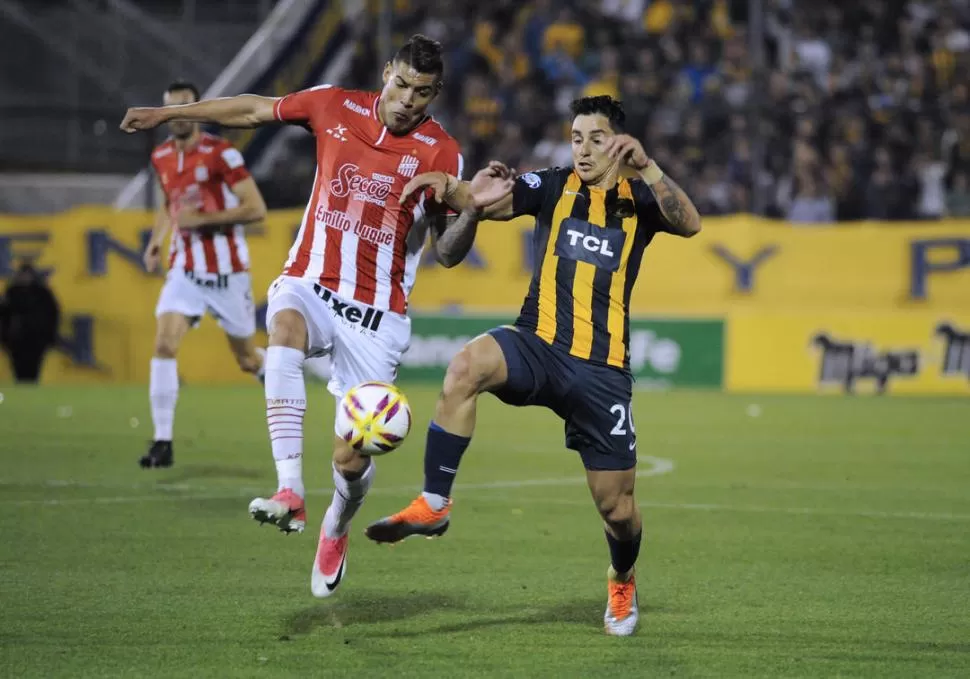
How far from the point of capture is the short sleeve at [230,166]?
37.6ft

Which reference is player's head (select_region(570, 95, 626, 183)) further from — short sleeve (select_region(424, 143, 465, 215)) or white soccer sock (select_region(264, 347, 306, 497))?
white soccer sock (select_region(264, 347, 306, 497))

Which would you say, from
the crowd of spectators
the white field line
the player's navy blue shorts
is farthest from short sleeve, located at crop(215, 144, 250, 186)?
the crowd of spectators

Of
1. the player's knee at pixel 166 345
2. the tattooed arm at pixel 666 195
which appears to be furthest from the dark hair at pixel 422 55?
the player's knee at pixel 166 345

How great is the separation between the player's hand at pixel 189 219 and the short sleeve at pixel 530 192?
203 inches

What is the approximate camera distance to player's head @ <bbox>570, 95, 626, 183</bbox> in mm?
6340

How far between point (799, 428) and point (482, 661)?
33.1ft

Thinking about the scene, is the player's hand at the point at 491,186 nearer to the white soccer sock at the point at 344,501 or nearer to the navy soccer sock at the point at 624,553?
the white soccer sock at the point at 344,501

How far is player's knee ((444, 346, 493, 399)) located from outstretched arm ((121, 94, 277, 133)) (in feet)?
4.79

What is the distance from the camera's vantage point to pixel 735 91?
21.8 m

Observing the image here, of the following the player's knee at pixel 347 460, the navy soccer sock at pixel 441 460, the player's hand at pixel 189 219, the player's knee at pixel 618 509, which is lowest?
the player's knee at pixel 618 509

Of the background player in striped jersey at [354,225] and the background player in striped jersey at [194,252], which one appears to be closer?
Result: the background player in striped jersey at [354,225]

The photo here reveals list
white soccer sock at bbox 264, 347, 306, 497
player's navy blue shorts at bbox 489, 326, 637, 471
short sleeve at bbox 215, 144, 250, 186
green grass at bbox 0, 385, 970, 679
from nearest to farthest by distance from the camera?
green grass at bbox 0, 385, 970, 679
player's navy blue shorts at bbox 489, 326, 637, 471
white soccer sock at bbox 264, 347, 306, 497
short sleeve at bbox 215, 144, 250, 186

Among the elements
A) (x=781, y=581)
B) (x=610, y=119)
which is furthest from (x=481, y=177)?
(x=781, y=581)

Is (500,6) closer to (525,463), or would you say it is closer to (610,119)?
(525,463)
